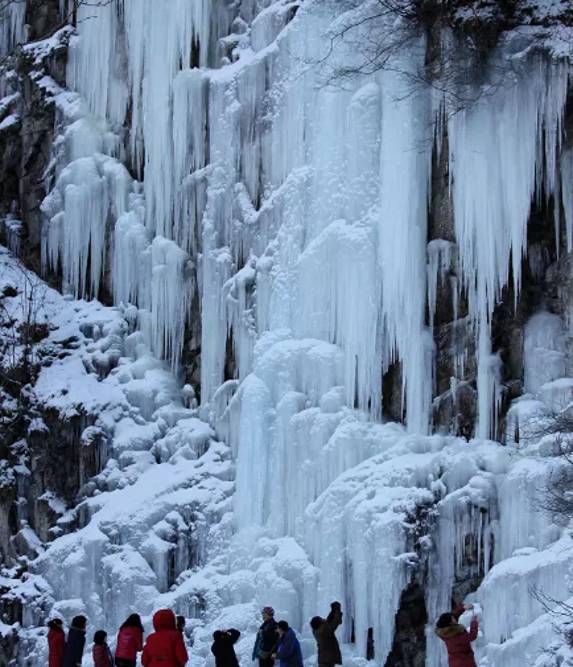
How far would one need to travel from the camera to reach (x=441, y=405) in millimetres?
15852

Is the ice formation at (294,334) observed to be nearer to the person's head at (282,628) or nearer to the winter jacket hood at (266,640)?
the winter jacket hood at (266,640)

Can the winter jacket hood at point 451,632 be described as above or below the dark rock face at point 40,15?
below

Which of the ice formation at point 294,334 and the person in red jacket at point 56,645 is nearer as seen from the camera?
the person in red jacket at point 56,645

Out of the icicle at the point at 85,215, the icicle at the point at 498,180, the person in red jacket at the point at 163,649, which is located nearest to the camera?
the person in red jacket at the point at 163,649

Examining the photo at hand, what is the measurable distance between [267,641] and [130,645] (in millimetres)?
1387

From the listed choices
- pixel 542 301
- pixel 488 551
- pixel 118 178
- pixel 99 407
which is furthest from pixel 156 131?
pixel 488 551

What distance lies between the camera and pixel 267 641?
554 inches

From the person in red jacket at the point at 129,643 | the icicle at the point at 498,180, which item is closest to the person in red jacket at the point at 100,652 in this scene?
the person in red jacket at the point at 129,643

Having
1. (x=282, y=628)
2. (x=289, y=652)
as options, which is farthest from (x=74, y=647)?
(x=289, y=652)

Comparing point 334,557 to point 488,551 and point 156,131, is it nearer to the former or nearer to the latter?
point 488,551

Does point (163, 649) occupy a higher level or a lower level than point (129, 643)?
higher

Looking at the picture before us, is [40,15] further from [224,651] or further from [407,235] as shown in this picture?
[224,651]

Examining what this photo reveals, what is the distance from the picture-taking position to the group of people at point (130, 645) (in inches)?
459

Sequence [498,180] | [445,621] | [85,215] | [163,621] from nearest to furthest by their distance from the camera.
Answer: [445,621] < [163,621] < [498,180] < [85,215]
